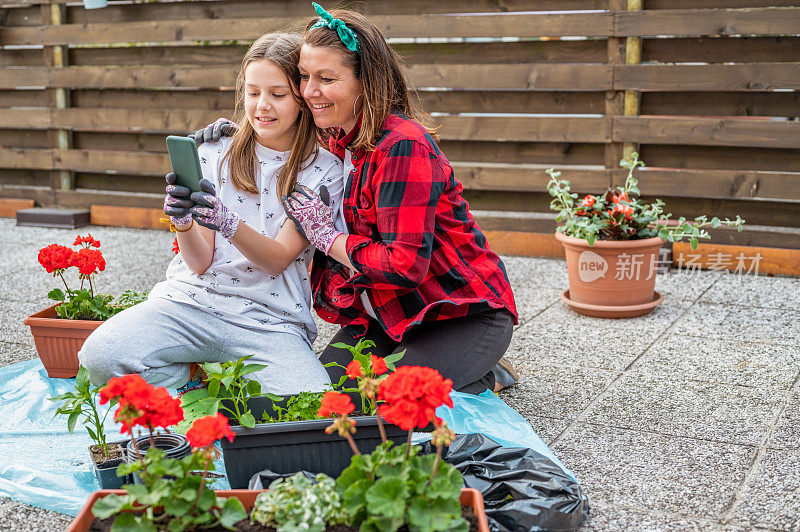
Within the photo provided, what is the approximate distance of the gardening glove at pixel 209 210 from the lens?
6.73 ft

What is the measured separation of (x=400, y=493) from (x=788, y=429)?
151cm

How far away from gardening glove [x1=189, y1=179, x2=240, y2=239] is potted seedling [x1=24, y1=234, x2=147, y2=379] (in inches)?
28.8

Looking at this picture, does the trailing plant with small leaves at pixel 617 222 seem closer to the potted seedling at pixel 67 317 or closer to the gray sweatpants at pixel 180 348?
the gray sweatpants at pixel 180 348

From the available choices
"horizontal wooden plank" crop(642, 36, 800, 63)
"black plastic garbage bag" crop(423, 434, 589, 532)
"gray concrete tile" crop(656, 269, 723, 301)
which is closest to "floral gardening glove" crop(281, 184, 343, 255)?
"black plastic garbage bag" crop(423, 434, 589, 532)

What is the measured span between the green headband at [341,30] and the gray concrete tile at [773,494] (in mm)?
1521

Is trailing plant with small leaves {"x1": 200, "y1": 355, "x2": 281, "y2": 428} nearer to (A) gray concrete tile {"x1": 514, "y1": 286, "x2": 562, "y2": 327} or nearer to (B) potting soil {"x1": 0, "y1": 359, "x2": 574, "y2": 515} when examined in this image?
(B) potting soil {"x1": 0, "y1": 359, "x2": 574, "y2": 515}

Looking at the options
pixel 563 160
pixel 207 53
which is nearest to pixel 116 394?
pixel 563 160

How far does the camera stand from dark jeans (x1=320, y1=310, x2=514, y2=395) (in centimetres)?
242

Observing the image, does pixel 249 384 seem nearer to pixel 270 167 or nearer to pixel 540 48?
pixel 270 167

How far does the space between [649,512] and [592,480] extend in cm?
20

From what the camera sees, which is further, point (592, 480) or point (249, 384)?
point (592, 480)

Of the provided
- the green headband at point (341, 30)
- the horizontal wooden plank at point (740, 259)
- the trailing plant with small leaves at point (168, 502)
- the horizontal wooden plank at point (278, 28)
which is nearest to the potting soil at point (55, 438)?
the trailing plant with small leaves at point (168, 502)

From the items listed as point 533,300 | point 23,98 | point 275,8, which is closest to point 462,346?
point 533,300

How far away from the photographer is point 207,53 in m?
5.64
